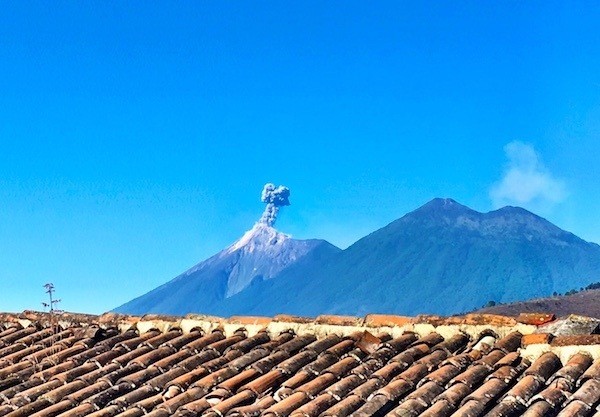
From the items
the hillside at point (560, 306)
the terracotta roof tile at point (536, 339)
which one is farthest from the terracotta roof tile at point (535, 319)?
the hillside at point (560, 306)

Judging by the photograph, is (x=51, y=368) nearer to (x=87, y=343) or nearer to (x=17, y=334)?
(x=87, y=343)

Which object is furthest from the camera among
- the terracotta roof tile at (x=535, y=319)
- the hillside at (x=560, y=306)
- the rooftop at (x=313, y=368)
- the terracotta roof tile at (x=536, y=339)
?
the hillside at (x=560, y=306)

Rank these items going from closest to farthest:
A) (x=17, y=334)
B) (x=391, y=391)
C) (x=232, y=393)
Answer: (x=391, y=391)
(x=232, y=393)
(x=17, y=334)

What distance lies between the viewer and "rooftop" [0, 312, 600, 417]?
555 cm

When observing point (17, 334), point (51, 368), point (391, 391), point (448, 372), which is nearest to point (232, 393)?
point (391, 391)

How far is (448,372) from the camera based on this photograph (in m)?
6.11

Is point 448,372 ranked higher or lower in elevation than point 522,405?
higher

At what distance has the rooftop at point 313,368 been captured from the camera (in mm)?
5555

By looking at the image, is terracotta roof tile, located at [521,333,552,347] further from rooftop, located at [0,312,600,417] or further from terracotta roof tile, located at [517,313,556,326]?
terracotta roof tile, located at [517,313,556,326]

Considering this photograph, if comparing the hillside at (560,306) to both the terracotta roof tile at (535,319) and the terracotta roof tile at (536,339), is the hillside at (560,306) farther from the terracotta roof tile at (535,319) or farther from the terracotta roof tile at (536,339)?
the terracotta roof tile at (536,339)

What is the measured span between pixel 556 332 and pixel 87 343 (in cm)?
483

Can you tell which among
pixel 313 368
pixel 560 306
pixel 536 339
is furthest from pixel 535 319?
pixel 560 306

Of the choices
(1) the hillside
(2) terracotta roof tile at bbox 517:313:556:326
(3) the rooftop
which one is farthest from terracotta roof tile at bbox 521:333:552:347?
(1) the hillside

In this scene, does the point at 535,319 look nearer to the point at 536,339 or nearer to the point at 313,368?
the point at 536,339
